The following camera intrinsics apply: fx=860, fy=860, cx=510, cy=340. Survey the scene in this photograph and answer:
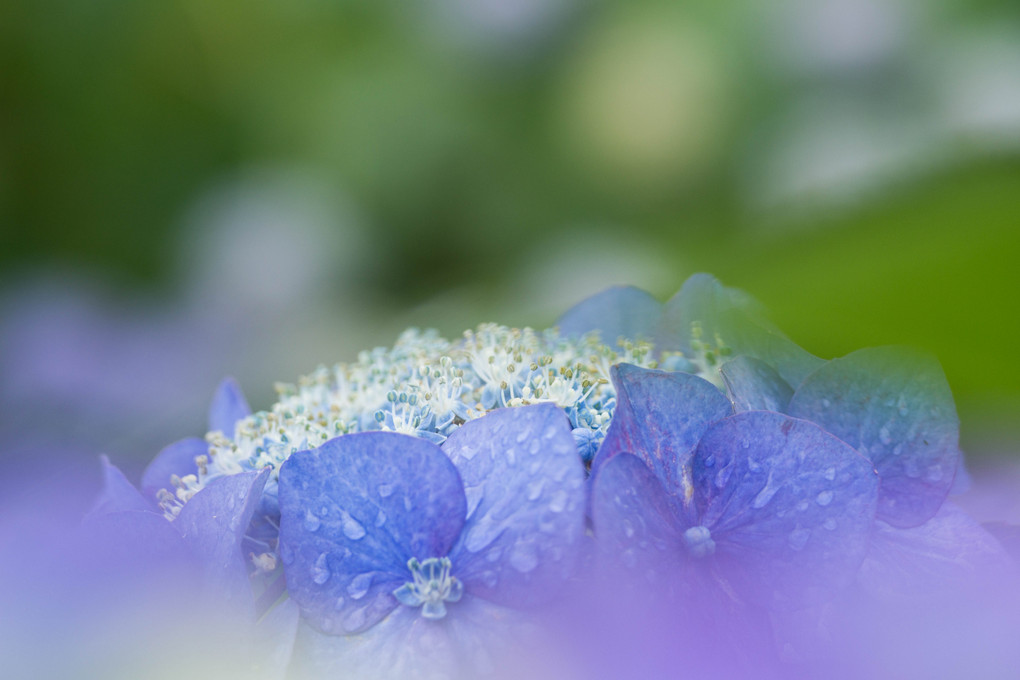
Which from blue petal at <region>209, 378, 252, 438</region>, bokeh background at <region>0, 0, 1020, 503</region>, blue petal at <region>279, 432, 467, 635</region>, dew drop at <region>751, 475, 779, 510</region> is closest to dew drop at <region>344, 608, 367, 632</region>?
blue petal at <region>279, 432, 467, 635</region>

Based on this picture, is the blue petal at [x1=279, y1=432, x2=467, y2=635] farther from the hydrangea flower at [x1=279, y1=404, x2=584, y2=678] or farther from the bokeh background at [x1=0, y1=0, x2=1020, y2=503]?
the bokeh background at [x1=0, y1=0, x2=1020, y2=503]

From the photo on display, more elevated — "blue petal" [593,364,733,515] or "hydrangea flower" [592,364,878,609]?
"blue petal" [593,364,733,515]

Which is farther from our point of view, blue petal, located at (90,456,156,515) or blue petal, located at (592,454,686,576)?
blue petal, located at (90,456,156,515)

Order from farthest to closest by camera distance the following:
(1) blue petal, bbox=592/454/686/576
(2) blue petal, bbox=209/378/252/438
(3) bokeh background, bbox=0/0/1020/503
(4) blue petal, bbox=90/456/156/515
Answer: (3) bokeh background, bbox=0/0/1020/503 < (2) blue petal, bbox=209/378/252/438 < (4) blue petal, bbox=90/456/156/515 < (1) blue petal, bbox=592/454/686/576

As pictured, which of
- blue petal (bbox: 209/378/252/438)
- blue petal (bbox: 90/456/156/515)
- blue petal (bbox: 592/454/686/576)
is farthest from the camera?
blue petal (bbox: 209/378/252/438)

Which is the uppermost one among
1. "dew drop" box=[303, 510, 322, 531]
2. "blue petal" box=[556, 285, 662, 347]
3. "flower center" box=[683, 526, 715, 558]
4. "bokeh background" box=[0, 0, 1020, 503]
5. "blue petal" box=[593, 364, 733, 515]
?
"bokeh background" box=[0, 0, 1020, 503]

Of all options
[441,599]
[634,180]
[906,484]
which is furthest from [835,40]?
[441,599]

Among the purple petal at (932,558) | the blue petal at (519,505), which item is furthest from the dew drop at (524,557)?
the purple petal at (932,558)

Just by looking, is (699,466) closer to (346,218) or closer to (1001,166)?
(1001,166)

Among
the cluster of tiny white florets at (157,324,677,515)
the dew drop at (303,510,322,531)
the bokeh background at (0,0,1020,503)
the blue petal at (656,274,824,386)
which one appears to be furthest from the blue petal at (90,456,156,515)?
the bokeh background at (0,0,1020,503)
